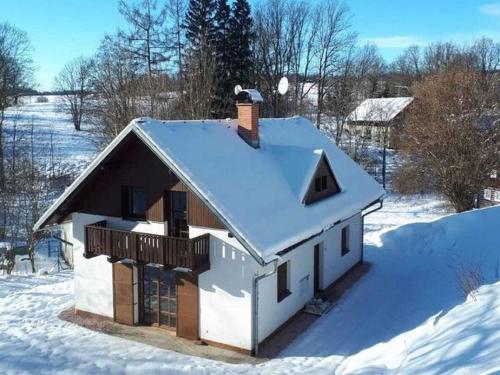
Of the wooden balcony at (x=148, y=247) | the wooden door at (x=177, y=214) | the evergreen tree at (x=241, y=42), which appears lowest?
the wooden balcony at (x=148, y=247)

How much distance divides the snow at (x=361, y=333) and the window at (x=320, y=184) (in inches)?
146

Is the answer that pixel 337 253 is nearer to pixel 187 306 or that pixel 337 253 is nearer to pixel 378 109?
pixel 187 306

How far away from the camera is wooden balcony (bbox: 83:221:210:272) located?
1205 centimetres

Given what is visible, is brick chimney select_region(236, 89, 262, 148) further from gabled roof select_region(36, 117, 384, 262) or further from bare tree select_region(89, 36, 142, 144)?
bare tree select_region(89, 36, 142, 144)

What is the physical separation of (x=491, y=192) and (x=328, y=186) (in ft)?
74.1

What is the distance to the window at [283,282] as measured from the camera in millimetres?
13633

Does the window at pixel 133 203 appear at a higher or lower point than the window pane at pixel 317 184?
lower

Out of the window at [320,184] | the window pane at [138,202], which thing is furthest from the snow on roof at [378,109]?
the window pane at [138,202]

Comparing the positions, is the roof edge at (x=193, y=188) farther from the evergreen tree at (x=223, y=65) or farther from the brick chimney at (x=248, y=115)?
the evergreen tree at (x=223, y=65)

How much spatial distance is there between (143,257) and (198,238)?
1731 mm

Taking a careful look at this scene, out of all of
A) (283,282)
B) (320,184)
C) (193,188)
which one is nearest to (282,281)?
(283,282)

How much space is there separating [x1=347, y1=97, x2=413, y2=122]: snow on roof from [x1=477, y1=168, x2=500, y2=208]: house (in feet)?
64.6

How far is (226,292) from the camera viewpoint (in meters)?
12.5

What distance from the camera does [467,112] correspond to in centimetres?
3206
